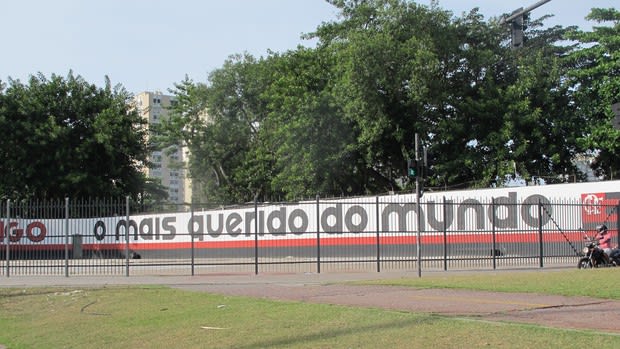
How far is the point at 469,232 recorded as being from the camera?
91.2ft

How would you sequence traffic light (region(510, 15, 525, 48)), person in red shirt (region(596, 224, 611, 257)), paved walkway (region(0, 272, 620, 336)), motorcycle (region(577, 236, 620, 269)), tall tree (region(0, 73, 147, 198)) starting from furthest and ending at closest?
tall tree (region(0, 73, 147, 198)) < person in red shirt (region(596, 224, 611, 257)) < motorcycle (region(577, 236, 620, 269)) < traffic light (region(510, 15, 525, 48)) < paved walkway (region(0, 272, 620, 336))

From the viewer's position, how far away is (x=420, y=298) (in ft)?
42.2

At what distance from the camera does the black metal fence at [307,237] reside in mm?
24141

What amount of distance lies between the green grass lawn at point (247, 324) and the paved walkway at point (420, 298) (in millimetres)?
759

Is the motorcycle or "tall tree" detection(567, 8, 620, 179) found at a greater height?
"tall tree" detection(567, 8, 620, 179)

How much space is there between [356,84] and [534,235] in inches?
648

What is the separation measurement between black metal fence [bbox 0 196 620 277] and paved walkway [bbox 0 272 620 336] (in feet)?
7.42

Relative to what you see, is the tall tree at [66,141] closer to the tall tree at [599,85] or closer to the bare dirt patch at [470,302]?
the tall tree at [599,85]

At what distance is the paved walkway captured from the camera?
9.80 meters

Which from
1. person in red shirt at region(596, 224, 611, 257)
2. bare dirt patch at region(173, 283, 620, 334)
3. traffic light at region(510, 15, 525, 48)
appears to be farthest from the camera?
person in red shirt at region(596, 224, 611, 257)

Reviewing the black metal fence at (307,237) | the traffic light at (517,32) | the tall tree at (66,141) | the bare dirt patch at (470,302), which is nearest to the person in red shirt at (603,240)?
the black metal fence at (307,237)

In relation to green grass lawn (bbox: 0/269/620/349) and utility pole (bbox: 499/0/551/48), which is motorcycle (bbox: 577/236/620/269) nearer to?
green grass lawn (bbox: 0/269/620/349)

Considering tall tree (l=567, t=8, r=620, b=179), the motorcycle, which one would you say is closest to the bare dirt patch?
the motorcycle

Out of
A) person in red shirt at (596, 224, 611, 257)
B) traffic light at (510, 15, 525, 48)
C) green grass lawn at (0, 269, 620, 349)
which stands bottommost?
green grass lawn at (0, 269, 620, 349)
